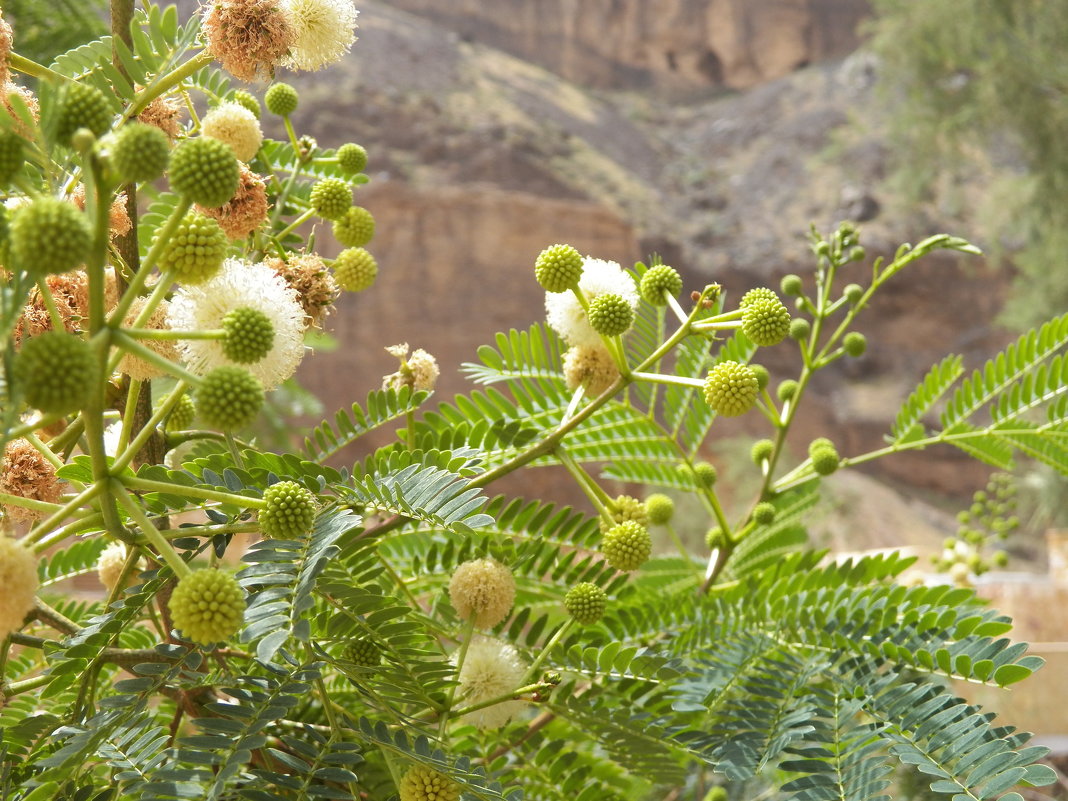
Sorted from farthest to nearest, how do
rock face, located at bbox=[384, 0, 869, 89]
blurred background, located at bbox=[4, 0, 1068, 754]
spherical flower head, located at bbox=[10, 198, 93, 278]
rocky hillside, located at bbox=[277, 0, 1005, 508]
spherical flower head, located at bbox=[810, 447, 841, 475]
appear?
rock face, located at bbox=[384, 0, 869, 89] < rocky hillside, located at bbox=[277, 0, 1005, 508] < blurred background, located at bbox=[4, 0, 1068, 754] < spherical flower head, located at bbox=[810, 447, 841, 475] < spherical flower head, located at bbox=[10, 198, 93, 278]

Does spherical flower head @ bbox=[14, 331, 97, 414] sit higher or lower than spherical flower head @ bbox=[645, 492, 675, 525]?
lower

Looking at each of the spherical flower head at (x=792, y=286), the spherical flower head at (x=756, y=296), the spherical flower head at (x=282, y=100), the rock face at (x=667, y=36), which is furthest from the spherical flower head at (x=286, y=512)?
the rock face at (x=667, y=36)

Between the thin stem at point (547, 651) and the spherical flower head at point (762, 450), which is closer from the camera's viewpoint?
the thin stem at point (547, 651)

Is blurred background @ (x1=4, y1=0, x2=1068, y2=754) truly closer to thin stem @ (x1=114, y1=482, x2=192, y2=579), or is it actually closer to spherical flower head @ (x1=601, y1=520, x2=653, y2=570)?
spherical flower head @ (x1=601, y1=520, x2=653, y2=570)

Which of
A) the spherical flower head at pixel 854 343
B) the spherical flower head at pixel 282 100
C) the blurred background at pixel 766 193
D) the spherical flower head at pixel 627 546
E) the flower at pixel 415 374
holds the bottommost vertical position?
the spherical flower head at pixel 627 546

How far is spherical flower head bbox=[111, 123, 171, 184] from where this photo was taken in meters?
0.29

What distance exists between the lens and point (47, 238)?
266 millimetres

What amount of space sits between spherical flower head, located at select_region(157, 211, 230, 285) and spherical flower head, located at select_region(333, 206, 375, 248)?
224 millimetres

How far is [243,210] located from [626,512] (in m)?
0.29

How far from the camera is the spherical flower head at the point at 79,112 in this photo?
12.0 inches

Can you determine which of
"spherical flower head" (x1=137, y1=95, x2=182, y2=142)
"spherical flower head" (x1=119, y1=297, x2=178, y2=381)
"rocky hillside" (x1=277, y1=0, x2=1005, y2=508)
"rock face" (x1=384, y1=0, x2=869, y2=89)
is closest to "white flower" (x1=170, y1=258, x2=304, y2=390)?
"spherical flower head" (x1=119, y1=297, x2=178, y2=381)

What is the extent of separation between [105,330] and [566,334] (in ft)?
1.06

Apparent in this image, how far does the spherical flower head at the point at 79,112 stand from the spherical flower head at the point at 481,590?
0.99ft

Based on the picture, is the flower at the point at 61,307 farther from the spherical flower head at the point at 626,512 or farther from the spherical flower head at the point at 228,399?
the spherical flower head at the point at 626,512
